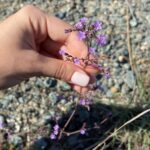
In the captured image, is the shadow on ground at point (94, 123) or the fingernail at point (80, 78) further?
the shadow on ground at point (94, 123)

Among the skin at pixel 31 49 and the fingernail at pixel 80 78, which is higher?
the skin at pixel 31 49

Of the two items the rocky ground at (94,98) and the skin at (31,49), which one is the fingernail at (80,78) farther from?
the rocky ground at (94,98)

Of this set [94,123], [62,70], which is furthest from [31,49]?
[94,123]

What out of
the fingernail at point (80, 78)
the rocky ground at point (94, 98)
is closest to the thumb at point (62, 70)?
the fingernail at point (80, 78)

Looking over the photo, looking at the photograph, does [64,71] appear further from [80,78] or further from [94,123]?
[94,123]

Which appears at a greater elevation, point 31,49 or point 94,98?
point 31,49

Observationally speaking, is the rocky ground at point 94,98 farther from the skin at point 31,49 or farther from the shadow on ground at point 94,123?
the skin at point 31,49

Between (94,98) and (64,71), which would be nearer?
(64,71)

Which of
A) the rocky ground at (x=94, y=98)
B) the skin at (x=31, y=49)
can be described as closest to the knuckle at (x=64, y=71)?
the skin at (x=31, y=49)

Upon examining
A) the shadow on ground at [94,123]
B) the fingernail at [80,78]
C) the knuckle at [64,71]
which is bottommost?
the shadow on ground at [94,123]
